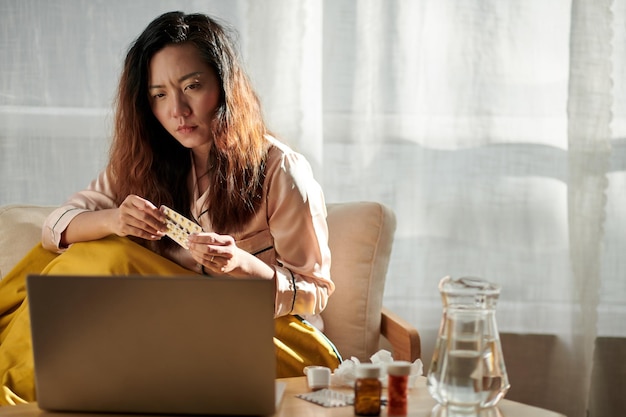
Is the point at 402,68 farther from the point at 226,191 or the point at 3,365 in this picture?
the point at 3,365

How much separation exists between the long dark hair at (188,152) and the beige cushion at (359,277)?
269mm

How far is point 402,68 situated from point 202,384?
4.87 feet

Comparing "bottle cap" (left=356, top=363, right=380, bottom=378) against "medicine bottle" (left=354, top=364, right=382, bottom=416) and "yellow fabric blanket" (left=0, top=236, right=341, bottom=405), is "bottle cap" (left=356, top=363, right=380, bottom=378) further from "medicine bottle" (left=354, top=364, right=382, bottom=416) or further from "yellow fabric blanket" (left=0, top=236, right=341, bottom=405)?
"yellow fabric blanket" (left=0, top=236, right=341, bottom=405)

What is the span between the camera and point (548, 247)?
94.3 inches

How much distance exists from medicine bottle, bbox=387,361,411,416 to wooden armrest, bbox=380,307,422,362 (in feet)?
2.05

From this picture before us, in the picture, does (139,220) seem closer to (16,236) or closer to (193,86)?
(193,86)

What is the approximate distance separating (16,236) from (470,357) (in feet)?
4.23

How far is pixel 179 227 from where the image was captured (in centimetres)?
154

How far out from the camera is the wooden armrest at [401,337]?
5.75ft

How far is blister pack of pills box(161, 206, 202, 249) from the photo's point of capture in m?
1.51

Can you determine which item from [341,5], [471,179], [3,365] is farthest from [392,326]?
[341,5]

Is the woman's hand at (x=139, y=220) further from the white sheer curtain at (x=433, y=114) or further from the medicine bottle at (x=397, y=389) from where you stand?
the white sheer curtain at (x=433, y=114)

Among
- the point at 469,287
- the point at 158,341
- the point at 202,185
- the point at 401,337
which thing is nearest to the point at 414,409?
the point at 469,287

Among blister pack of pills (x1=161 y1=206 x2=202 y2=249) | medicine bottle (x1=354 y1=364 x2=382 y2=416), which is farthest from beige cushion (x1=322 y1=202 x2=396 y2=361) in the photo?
medicine bottle (x1=354 y1=364 x2=382 y2=416)
